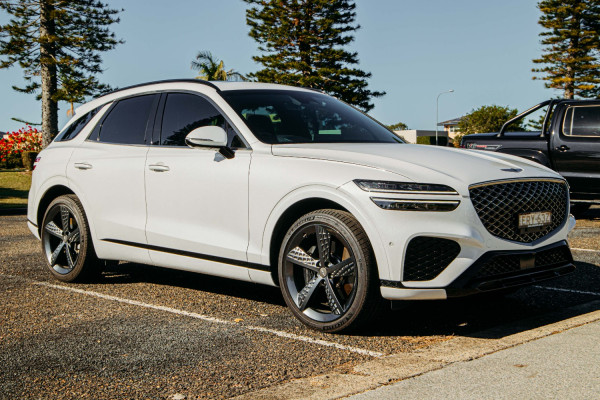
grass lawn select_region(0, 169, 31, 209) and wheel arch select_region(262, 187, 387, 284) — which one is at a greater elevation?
wheel arch select_region(262, 187, 387, 284)

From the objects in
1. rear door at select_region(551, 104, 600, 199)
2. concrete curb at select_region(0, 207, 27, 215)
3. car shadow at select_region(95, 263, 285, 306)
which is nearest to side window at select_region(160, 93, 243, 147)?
car shadow at select_region(95, 263, 285, 306)

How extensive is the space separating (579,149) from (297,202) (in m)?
8.96

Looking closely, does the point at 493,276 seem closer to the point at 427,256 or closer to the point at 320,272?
the point at 427,256

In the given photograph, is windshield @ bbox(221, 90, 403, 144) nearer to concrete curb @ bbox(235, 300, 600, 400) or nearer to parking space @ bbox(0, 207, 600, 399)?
parking space @ bbox(0, 207, 600, 399)

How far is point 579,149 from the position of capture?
1267 cm

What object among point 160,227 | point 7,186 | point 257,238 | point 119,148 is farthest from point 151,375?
point 7,186

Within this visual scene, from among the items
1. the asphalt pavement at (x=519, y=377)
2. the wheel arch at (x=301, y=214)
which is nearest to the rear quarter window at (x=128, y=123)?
the wheel arch at (x=301, y=214)

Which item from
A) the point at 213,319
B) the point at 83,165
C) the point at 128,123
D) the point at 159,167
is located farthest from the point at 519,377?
the point at 83,165

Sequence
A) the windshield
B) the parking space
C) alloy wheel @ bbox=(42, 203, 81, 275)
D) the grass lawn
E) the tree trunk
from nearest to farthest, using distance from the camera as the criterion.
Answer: the parking space
the windshield
alloy wheel @ bbox=(42, 203, 81, 275)
the grass lawn
the tree trunk

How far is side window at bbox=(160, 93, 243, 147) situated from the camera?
19.7 ft

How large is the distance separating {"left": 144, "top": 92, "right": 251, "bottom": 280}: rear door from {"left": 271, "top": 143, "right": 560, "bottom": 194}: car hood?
1.53ft

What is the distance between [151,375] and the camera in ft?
13.6

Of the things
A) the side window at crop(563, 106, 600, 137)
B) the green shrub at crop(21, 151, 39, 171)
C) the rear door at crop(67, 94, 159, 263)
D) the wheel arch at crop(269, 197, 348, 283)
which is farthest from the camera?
the green shrub at crop(21, 151, 39, 171)

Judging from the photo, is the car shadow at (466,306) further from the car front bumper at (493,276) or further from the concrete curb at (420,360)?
the car front bumper at (493,276)
